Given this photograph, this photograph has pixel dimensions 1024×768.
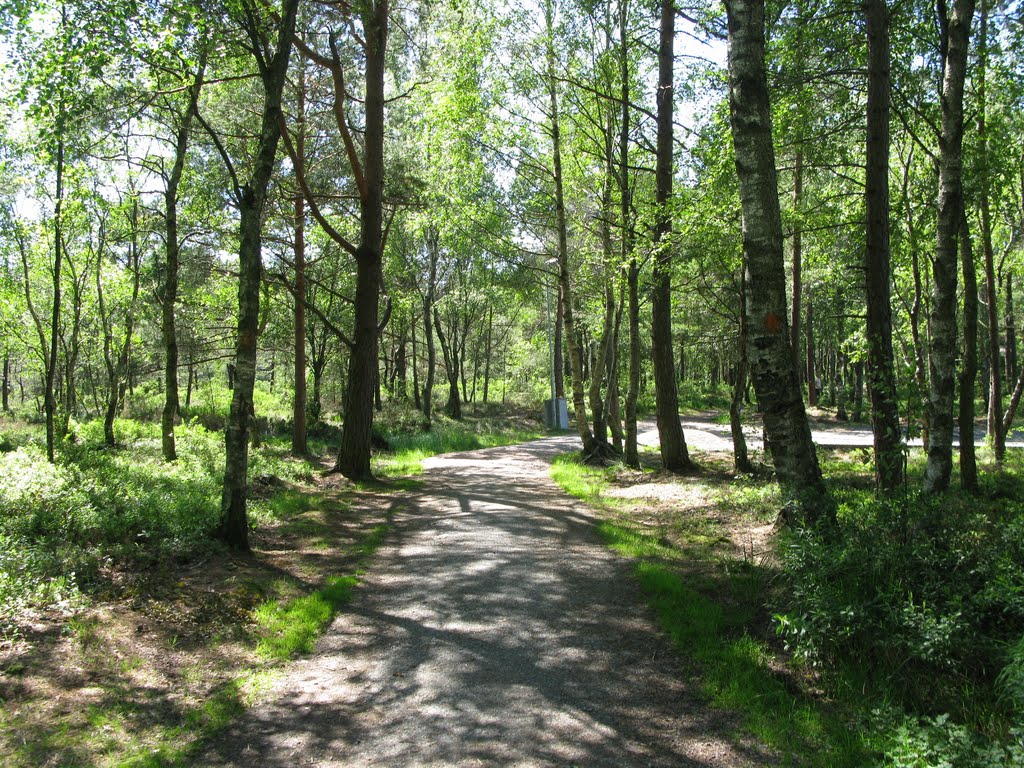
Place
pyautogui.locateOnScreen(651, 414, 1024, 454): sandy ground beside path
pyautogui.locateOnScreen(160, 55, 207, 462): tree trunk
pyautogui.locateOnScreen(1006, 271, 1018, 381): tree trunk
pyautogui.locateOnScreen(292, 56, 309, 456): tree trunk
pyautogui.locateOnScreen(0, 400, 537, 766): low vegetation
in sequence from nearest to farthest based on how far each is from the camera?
pyautogui.locateOnScreen(0, 400, 537, 766): low vegetation < pyautogui.locateOnScreen(160, 55, 207, 462): tree trunk < pyautogui.locateOnScreen(292, 56, 309, 456): tree trunk < pyautogui.locateOnScreen(651, 414, 1024, 454): sandy ground beside path < pyautogui.locateOnScreen(1006, 271, 1018, 381): tree trunk

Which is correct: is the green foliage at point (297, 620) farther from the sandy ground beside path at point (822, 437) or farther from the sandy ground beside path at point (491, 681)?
the sandy ground beside path at point (822, 437)

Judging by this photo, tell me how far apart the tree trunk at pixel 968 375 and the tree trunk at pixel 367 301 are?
10869mm

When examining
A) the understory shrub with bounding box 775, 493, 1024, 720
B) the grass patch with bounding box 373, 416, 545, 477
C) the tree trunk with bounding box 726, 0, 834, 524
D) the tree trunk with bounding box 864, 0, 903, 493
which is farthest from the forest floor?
the grass patch with bounding box 373, 416, 545, 477

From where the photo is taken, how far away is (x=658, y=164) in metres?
13.3

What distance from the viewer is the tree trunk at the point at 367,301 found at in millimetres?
13781

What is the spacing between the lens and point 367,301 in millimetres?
13906

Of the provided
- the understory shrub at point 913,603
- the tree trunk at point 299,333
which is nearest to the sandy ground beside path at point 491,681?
the understory shrub at point 913,603

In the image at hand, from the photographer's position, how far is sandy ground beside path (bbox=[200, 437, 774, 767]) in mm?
3676

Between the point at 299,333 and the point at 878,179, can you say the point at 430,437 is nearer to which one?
the point at 299,333

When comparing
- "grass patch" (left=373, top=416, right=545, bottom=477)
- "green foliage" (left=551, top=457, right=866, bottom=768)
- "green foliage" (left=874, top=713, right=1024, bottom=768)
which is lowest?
"grass patch" (left=373, top=416, right=545, bottom=477)

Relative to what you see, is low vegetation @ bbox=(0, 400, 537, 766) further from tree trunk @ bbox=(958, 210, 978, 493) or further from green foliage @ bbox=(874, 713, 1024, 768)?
tree trunk @ bbox=(958, 210, 978, 493)

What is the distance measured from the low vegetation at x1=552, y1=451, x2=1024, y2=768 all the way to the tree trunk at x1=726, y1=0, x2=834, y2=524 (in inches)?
32.6

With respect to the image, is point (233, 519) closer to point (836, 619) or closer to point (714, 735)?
point (714, 735)

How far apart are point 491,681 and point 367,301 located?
10.6 meters
